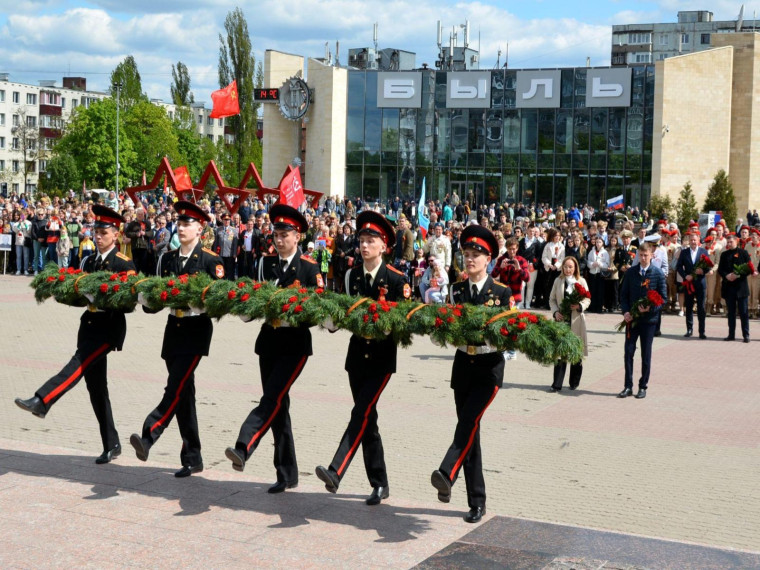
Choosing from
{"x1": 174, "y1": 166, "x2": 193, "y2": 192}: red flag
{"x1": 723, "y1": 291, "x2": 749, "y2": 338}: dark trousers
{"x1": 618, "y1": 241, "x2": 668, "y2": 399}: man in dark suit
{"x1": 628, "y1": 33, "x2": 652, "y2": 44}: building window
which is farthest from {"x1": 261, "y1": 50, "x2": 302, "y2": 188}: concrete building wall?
{"x1": 628, "y1": 33, "x2": 652, "y2": 44}: building window

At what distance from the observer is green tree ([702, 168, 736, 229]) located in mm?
47169

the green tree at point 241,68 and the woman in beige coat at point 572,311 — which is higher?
the green tree at point 241,68

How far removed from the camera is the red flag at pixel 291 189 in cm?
2678

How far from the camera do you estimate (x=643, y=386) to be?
11.9 meters

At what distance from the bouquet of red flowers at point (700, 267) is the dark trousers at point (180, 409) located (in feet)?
40.8

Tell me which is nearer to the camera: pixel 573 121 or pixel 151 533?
pixel 151 533

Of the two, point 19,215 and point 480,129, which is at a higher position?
point 480,129

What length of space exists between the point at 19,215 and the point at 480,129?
108 feet

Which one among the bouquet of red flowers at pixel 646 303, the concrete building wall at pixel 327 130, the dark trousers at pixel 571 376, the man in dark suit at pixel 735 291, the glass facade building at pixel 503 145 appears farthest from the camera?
the concrete building wall at pixel 327 130

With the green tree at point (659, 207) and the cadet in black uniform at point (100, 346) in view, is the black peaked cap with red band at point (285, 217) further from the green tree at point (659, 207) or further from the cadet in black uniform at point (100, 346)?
the green tree at point (659, 207)

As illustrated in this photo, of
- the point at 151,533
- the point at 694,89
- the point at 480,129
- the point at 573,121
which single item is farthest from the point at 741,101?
the point at 151,533

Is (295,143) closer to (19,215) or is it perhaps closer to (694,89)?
(694,89)

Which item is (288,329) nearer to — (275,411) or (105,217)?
(275,411)

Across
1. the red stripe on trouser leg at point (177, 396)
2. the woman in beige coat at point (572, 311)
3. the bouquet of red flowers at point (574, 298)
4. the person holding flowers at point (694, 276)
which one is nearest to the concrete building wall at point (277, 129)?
the person holding flowers at point (694, 276)
